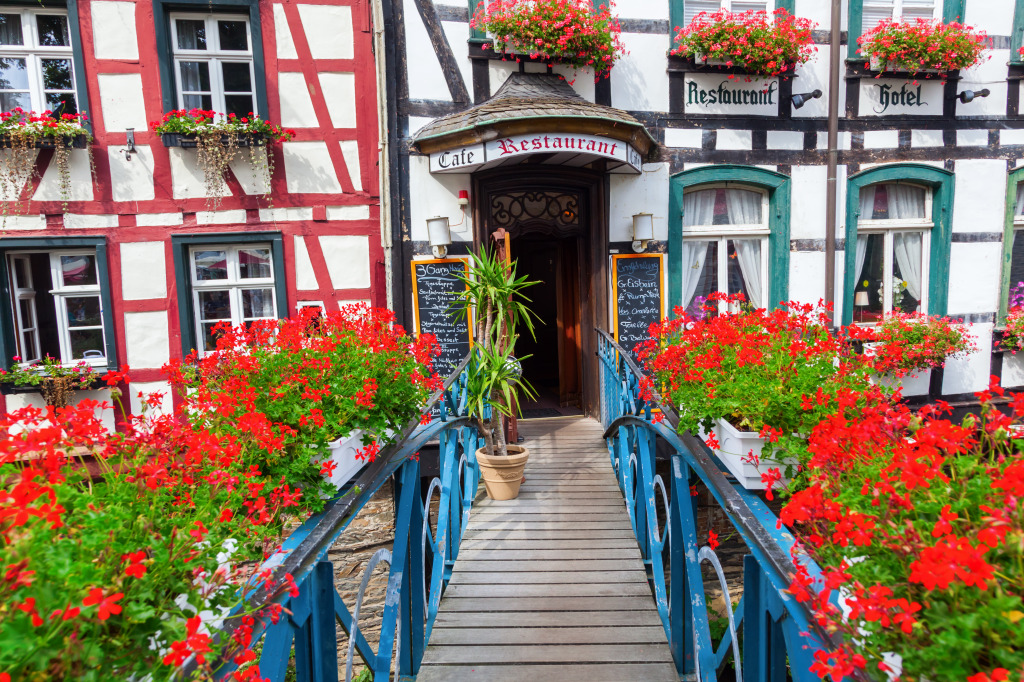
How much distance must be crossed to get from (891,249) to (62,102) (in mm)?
8942

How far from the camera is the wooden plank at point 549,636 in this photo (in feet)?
9.28

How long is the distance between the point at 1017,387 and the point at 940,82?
3.63 meters

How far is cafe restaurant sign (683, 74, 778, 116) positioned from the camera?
607cm

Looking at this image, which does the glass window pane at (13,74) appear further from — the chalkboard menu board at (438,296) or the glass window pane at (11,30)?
the chalkboard menu board at (438,296)

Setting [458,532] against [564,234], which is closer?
[458,532]

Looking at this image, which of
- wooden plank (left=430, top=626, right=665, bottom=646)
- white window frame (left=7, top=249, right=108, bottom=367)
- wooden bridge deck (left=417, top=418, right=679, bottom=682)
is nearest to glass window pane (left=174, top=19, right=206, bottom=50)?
white window frame (left=7, top=249, right=108, bottom=367)

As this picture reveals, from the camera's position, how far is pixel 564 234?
A: 646cm

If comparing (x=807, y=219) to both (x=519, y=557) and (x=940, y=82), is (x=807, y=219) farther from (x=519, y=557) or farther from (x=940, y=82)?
(x=519, y=557)

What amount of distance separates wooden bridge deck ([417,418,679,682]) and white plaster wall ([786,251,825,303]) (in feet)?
11.1

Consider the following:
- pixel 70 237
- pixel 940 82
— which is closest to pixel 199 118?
pixel 70 237

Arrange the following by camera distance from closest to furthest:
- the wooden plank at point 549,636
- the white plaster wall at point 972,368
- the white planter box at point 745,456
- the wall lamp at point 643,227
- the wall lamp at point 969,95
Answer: the white planter box at point 745,456
the wooden plank at point 549,636
the wall lamp at point 643,227
the wall lamp at point 969,95
the white plaster wall at point 972,368

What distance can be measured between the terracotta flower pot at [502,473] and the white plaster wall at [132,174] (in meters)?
4.31

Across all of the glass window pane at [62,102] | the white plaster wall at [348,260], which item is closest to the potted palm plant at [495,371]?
the white plaster wall at [348,260]

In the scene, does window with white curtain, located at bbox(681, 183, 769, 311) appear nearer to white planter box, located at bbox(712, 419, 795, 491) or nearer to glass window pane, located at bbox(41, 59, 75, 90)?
white planter box, located at bbox(712, 419, 795, 491)
